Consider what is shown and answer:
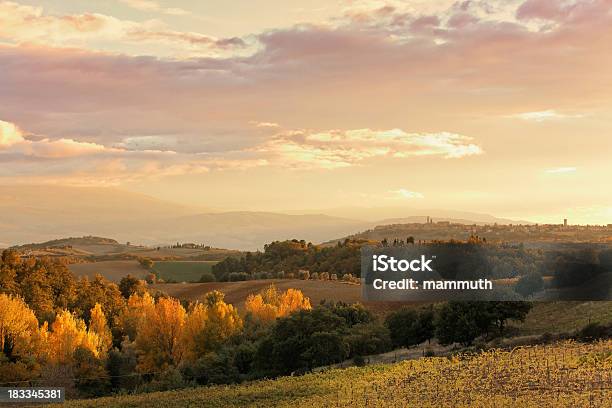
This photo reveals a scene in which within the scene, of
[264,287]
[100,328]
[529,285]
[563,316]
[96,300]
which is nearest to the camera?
[563,316]

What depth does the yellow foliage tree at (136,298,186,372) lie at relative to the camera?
88438mm

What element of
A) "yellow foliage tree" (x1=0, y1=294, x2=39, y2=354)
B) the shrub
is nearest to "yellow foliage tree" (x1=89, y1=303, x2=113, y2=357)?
"yellow foliage tree" (x1=0, y1=294, x2=39, y2=354)

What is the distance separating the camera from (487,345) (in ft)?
211

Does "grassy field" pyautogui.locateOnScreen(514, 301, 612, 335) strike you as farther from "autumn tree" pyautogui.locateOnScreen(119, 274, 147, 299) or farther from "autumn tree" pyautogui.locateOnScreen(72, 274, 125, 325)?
"autumn tree" pyautogui.locateOnScreen(119, 274, 147, 299)

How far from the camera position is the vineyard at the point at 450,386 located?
4053cm

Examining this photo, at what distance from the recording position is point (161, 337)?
9012cm

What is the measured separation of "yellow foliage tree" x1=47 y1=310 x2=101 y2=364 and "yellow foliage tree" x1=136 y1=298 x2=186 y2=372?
626 cm

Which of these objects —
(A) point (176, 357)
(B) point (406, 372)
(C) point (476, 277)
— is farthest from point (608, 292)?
(A) point (176, 357)

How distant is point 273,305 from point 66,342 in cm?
3877

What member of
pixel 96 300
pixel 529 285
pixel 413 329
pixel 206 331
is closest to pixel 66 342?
pixel 206 331

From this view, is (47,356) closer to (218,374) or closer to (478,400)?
(218,374)

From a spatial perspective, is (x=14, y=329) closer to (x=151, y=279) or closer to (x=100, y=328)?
(x=100, y=328)

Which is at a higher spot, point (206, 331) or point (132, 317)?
point (132, 317)

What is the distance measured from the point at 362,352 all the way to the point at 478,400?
36.1 m
